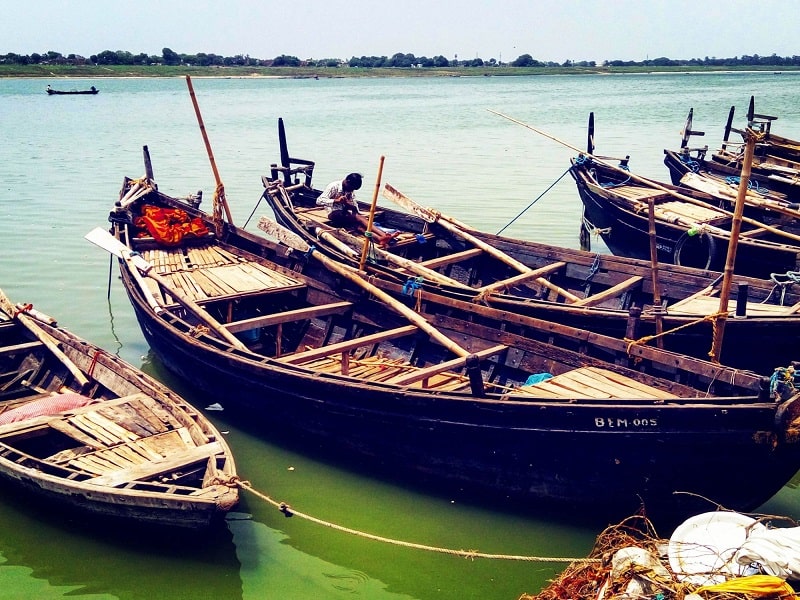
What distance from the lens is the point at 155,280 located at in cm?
1037

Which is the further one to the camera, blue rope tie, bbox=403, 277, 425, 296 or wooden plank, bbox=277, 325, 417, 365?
blue rope tie, bbox=403, 277, 425, 296

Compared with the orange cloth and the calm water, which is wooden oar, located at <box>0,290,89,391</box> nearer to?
the calm water

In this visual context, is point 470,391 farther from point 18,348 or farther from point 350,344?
point 18,348

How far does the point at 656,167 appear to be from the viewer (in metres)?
28.0

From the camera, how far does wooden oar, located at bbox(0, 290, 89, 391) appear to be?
8.89 meters

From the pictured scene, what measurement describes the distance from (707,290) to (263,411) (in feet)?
18.7

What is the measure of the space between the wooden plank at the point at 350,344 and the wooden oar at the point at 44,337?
7.93 feet

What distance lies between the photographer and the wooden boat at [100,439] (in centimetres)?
630

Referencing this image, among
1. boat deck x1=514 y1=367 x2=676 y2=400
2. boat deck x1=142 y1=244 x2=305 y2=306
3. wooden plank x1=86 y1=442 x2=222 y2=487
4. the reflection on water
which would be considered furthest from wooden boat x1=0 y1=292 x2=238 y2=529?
boat deck x1=514 y1=367 x2=676 y2=400

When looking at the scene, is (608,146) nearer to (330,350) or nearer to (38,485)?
(330,350)

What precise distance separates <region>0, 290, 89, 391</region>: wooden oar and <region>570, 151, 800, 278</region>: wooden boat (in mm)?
9343

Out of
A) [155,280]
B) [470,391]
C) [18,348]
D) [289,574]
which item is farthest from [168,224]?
[289,574]

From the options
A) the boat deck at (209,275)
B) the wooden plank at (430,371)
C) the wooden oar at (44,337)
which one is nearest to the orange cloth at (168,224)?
the boat deck at (209,275)

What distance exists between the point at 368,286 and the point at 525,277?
7.16 ft
